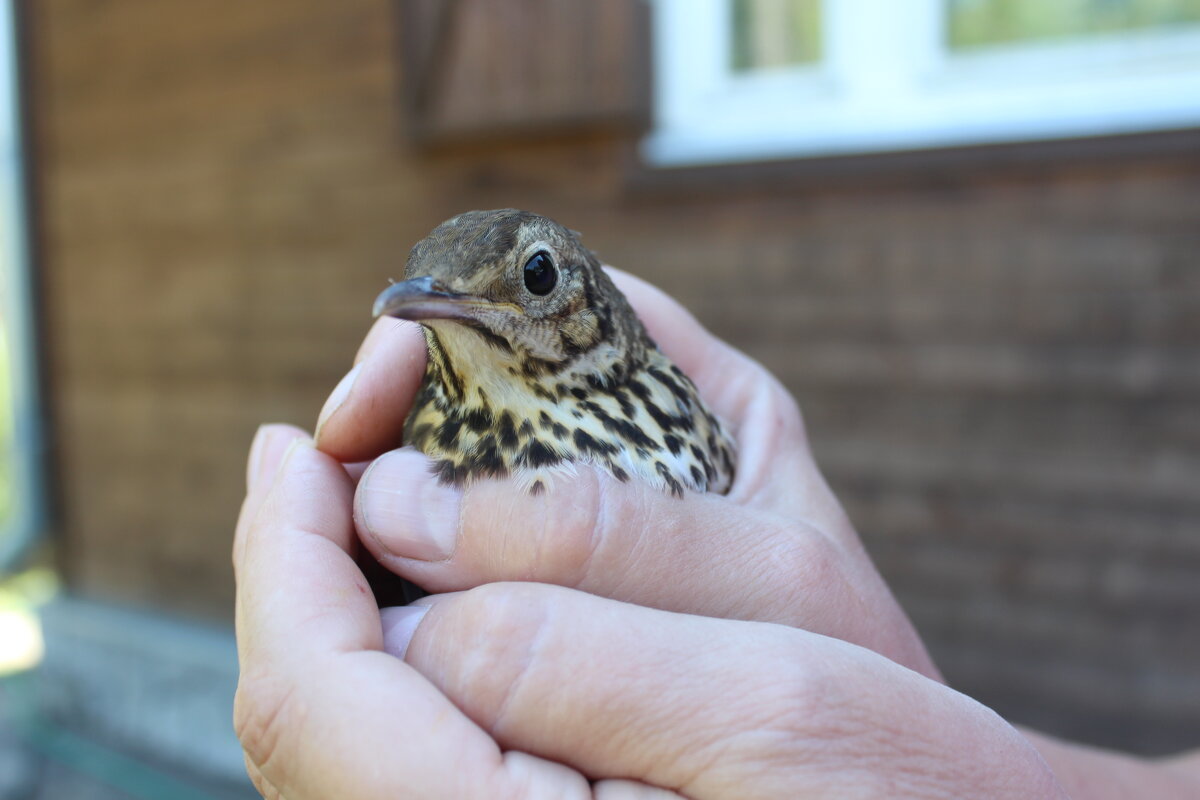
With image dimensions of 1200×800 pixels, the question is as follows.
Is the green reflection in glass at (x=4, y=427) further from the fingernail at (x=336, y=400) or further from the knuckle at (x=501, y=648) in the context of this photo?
the knuckle at (x=501, y=648)

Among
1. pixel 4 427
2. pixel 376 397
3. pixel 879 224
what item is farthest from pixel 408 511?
pixel 4 427

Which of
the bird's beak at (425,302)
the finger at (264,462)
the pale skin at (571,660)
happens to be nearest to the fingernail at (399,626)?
the pale skin at (571,660)

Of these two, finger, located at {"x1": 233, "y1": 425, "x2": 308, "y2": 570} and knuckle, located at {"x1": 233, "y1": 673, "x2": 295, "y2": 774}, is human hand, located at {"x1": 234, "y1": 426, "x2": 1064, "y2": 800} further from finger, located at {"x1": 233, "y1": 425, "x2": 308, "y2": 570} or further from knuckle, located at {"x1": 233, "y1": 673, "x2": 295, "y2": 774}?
finger, located at {"x1": 233, "y1": 425, "x2": 308, "y2": 570}

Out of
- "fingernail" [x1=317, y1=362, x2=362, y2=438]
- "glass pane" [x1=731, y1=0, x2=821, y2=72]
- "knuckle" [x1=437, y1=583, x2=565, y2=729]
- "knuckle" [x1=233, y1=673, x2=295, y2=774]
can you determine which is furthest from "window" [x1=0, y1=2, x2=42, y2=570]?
"knuckle" [x1=437, y1=583, x2=565, y2=729]

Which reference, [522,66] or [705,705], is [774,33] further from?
[705,705]

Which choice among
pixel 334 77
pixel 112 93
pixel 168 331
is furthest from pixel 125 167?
pixel 334 77

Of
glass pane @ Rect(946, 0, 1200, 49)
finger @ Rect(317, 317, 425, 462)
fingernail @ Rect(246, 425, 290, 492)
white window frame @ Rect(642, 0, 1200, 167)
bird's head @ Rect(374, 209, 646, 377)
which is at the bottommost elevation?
fingernail @ Rect(246, 425, 290, 492)
